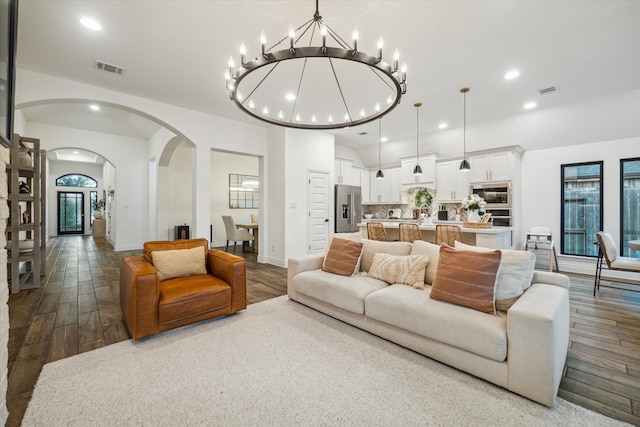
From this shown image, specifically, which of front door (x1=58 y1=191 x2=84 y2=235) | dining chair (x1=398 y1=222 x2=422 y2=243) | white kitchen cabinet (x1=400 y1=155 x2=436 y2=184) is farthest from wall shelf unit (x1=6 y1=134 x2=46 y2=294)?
front door (x1=58 y1=191 x2=84 y2=235)

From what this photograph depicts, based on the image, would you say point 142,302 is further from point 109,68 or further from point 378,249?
point 109,68

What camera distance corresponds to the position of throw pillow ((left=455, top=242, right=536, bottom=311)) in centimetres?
210

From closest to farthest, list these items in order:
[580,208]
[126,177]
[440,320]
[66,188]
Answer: [440,320], [580,208], [126,177], [66,188]

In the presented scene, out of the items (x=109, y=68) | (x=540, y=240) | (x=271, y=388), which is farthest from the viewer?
(x=540, y=240)

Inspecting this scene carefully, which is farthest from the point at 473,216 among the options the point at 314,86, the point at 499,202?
the point at 314,86

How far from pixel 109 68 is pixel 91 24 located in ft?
3.06

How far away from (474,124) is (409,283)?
4669mm

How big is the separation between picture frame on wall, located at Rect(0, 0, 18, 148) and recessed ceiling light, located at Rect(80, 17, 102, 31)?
170 centimetres

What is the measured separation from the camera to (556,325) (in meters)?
1.68

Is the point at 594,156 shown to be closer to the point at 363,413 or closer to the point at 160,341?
the point at 363,413

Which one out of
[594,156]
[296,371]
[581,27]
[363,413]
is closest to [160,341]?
[296,371]

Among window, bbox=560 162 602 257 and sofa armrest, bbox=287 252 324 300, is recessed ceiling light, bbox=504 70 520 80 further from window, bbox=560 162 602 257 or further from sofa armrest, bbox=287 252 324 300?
sofa armrest, bbox=287 252 324 300

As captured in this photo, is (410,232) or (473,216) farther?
(473,216)

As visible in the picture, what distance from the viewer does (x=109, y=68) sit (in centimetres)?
352
